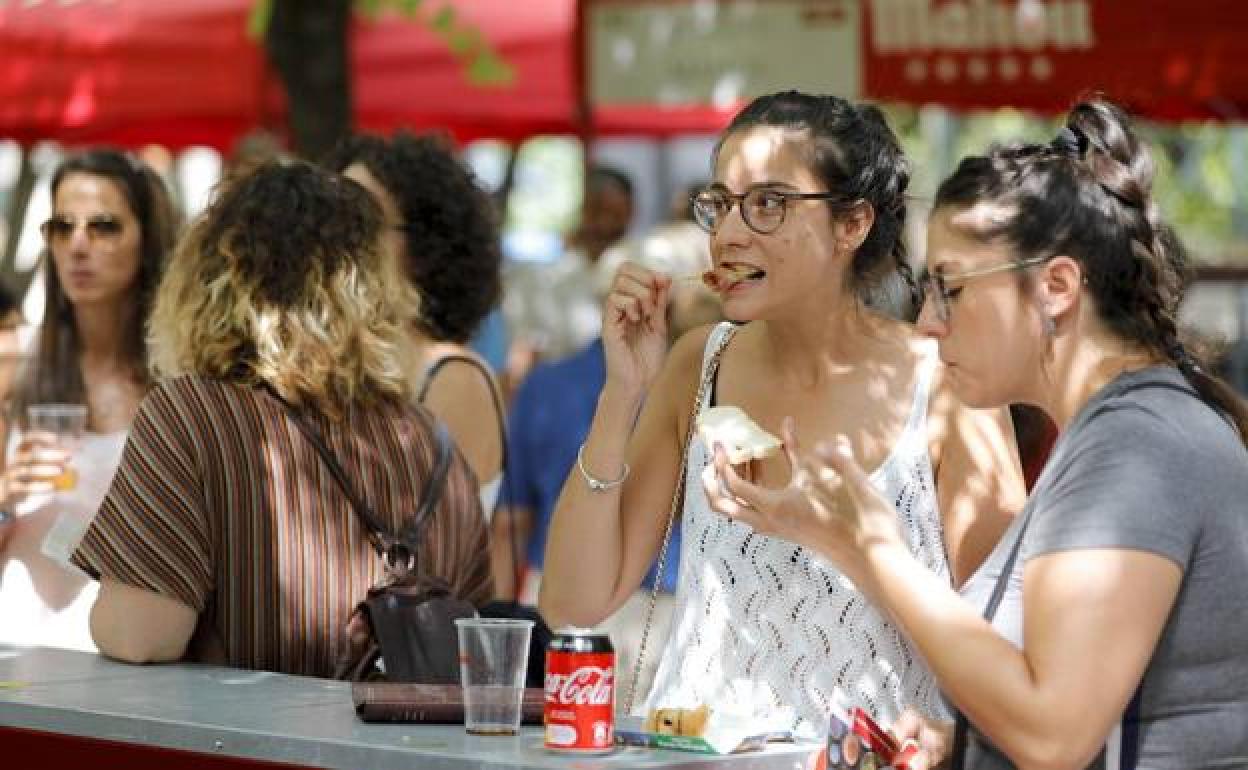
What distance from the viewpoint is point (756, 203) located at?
3693 millimetres

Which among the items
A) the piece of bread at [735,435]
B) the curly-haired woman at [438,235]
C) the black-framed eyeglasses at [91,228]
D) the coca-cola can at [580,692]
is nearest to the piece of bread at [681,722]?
the coca-cola can at [580,692]

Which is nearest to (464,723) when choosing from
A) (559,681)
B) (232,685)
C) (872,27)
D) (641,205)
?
(559,681)

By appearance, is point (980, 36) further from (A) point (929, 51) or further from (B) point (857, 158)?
(B) point (857, 158)

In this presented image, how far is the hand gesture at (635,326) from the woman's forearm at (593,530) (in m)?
0.05

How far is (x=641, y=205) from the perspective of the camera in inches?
680

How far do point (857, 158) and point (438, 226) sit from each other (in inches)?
74.8

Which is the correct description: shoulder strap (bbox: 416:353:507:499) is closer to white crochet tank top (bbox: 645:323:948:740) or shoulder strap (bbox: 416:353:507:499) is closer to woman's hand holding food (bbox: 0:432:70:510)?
woman's hand holding food (bbox: 0:432:70:510)

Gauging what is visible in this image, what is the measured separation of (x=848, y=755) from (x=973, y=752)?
0.18m

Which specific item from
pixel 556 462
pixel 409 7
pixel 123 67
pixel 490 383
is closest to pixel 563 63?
pixel 409 7

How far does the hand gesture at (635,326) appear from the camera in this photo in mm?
3918

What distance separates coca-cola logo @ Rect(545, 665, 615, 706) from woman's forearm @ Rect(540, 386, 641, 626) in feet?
2.37

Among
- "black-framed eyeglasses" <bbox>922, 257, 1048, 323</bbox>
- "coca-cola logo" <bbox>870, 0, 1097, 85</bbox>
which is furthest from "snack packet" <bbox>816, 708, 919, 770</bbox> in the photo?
"coca-cola logo" <bbox>870, 0, 1097, 85</bbox>

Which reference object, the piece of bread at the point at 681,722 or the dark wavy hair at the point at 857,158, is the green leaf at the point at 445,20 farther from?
the piece of bread at the point at 681,722

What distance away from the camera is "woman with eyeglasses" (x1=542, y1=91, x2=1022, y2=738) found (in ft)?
12.0
